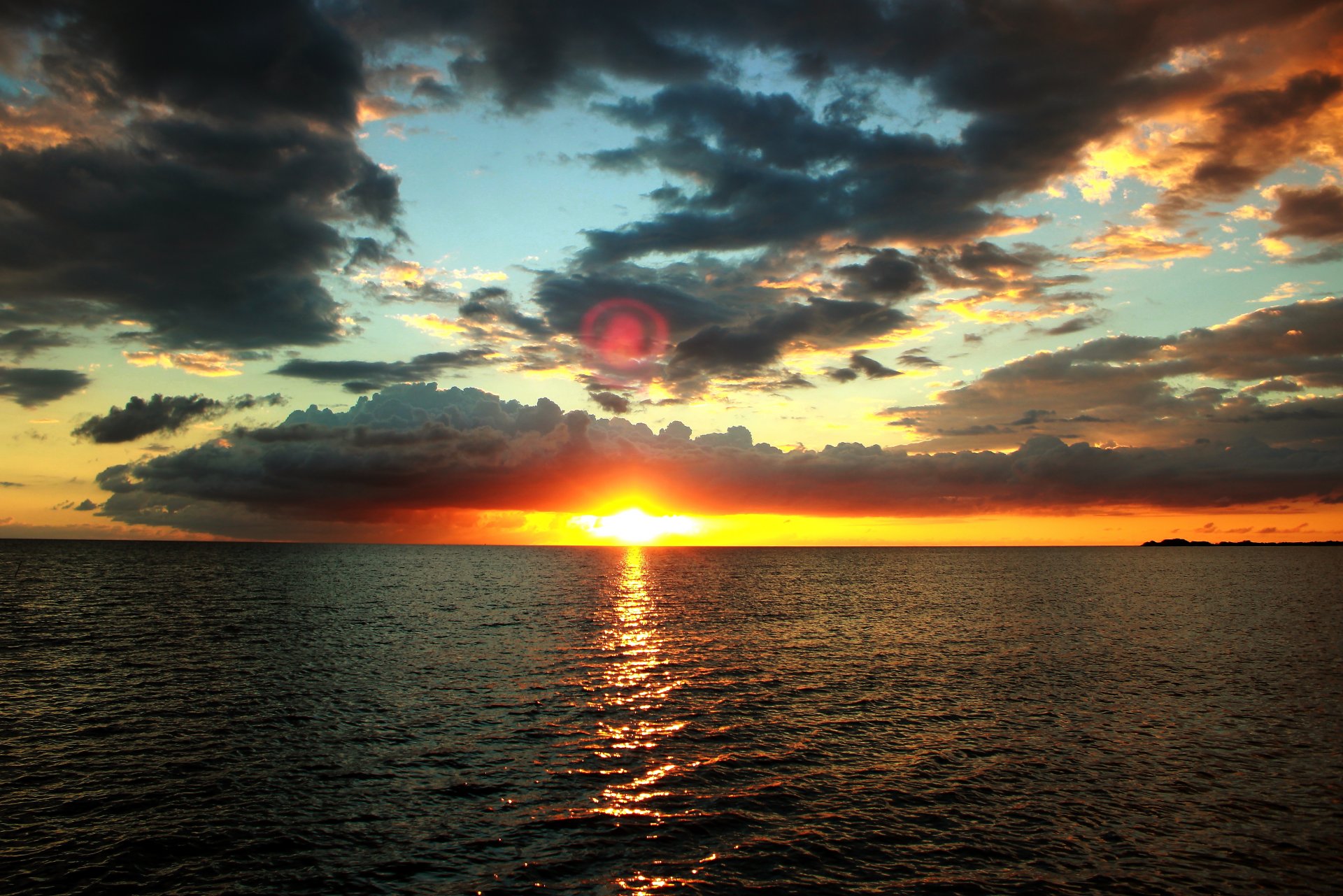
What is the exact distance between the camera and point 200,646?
210 feet

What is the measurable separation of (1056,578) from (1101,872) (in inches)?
7594

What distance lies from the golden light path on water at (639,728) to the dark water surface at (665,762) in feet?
0.81

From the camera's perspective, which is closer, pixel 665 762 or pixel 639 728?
pixel 665 762

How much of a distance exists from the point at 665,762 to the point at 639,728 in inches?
238

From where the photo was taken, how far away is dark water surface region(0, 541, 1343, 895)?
76.9 feet

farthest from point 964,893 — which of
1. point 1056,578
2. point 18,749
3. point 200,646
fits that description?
point 1056,578

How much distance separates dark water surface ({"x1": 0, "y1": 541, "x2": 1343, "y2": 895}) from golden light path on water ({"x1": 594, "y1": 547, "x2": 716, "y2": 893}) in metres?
0.25

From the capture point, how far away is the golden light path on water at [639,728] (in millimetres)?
27797

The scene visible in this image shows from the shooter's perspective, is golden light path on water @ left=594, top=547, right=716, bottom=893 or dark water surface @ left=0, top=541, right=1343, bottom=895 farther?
golden light path on water @ left=594, top=547, right=716, bottom=893

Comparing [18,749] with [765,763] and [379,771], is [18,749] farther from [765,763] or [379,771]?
[765,763]

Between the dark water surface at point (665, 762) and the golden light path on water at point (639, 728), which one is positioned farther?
the golden light path on water at point (639, 728)

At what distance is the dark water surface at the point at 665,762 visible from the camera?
23.4 m

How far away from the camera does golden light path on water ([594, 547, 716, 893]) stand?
1094 inches

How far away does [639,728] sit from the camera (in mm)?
39781
